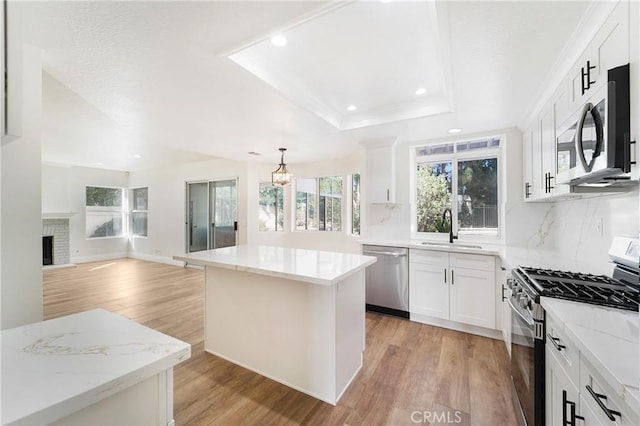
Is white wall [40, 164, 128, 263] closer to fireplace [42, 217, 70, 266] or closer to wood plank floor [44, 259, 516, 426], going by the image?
fireplace [42, 217, 70, 266]

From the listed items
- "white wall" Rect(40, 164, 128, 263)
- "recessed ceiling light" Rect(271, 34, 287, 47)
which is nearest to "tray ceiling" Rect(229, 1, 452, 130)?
"recessed ceiling light" Rect(271, 34, 287, 47)

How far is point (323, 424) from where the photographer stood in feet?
5.65

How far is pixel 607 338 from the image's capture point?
94 centimetres

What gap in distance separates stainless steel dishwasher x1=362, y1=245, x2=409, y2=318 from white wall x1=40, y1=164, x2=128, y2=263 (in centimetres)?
748

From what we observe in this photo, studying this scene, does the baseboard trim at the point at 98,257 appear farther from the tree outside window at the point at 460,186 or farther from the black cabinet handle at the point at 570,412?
the black cabinet handle at the point at 570,412

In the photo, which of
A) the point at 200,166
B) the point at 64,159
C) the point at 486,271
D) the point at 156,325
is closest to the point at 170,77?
the point at 156,325

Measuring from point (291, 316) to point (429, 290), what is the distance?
192 cm

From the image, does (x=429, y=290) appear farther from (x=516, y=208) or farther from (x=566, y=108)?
(x=566, y=108)

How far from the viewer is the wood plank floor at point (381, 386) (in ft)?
5.87

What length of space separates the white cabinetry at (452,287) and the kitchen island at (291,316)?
1.24 meters

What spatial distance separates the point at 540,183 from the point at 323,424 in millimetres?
2695

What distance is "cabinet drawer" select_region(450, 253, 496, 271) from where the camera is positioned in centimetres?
287

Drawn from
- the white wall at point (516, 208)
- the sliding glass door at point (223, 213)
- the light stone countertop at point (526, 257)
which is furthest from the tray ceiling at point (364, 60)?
the sliding glass door at point (223, 213)

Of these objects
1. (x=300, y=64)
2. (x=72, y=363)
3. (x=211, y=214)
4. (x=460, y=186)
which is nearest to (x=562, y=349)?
(x=72, y=363)
